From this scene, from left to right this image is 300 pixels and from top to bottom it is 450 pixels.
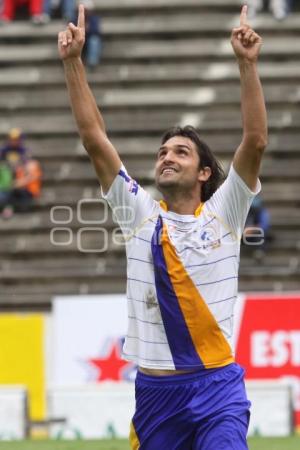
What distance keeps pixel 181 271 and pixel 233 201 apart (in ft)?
1.37

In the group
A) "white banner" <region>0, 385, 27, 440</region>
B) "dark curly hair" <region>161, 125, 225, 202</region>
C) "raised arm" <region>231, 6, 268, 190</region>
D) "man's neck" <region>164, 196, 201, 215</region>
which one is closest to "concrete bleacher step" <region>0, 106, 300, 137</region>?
"white banner" <region>0, 385, 27, 440</region>

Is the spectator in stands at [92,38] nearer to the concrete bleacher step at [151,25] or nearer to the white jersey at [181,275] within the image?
the concrete bleacher step at [151,25]

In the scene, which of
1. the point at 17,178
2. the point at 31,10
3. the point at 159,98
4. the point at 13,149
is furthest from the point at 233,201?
the point at 31,10

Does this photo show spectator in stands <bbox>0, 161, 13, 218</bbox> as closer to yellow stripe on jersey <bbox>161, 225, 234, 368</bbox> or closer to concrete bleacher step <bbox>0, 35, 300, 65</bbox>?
concrete bleacher step <bbox>0, 35, 300, 65</bbox>

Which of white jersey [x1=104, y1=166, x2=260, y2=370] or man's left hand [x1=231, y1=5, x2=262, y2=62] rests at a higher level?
man's left hand [x1=231, y1=5, x2=262, y2=62]

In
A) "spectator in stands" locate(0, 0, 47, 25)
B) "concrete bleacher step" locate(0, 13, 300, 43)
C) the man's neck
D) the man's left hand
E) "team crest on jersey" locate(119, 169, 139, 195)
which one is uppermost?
"spectator in stands" locate(0, 0, 47, 25)

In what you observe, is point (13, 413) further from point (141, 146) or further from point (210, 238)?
point (141, 146)

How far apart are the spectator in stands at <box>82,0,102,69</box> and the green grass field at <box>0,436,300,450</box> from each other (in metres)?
10.9

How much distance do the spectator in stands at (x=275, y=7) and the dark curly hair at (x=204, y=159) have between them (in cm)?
1657

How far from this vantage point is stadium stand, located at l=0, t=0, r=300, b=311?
1959 cm

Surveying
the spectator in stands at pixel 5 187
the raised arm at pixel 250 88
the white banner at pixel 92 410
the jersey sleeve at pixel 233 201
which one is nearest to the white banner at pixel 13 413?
the white banner at pixel 92 410

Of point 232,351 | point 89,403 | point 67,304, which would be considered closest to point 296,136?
point 67,304

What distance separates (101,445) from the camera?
11.7 metres

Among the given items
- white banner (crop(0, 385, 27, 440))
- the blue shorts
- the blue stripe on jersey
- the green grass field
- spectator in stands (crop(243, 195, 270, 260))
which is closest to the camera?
the blue shorts
